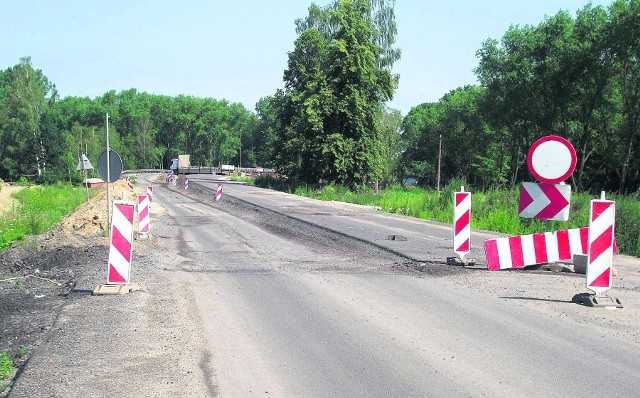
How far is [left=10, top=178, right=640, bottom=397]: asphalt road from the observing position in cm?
532

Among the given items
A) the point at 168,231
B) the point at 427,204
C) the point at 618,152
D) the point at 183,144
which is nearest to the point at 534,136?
the point at 618,152

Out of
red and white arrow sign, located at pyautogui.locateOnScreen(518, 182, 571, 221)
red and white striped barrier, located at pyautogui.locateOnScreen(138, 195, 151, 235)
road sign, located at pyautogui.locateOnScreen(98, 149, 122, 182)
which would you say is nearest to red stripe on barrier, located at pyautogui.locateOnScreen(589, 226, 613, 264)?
red and white arrow sign, located at pyautogui.locateOnScreen(518, 182, 571, 221)

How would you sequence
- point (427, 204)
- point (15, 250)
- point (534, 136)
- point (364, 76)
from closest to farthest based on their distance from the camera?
1. point (15, 250)
2. point (427, 204)
3. point (364, 76)
4. point (534, 136)

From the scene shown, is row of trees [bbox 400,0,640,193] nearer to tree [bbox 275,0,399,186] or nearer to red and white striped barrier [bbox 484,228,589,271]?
tree [bbox 275,0,399,186]

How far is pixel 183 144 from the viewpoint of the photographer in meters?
149

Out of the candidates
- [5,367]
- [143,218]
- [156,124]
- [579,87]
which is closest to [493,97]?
[579,87]

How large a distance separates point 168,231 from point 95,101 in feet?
446

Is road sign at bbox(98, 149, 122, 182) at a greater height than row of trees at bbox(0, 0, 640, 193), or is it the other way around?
row of trees at bbox(0, 0, 640, 193)

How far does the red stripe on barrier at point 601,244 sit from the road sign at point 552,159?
5.69 feet

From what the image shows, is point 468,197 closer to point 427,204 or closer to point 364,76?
point 427,204

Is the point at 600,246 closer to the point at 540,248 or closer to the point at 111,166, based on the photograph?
the point at 540,248

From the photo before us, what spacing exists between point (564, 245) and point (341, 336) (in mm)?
5749

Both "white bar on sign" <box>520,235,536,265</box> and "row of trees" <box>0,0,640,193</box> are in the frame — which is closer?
"white bar on sign" <box>520,235,536,265</box>

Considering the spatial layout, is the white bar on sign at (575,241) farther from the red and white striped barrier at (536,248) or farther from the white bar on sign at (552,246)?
the white bar on sign at (552,246)
